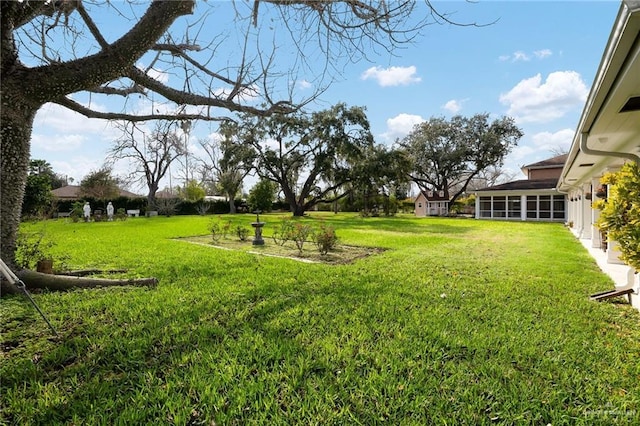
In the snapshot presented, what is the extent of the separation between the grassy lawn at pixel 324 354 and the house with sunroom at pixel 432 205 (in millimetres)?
28606

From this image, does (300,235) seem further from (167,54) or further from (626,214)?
(626,214)

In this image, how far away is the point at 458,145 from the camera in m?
32.5

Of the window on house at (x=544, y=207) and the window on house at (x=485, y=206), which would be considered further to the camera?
the window on house at (x=485, y=206)

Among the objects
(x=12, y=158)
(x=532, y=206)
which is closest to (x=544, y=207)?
(x=532, y=206)

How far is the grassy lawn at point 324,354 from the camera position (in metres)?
2.04

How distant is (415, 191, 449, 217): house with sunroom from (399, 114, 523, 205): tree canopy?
138cm

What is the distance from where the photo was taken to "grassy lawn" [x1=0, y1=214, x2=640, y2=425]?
204cm

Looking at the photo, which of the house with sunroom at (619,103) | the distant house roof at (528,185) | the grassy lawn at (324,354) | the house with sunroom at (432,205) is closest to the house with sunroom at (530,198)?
the distant house roof at (528,185)

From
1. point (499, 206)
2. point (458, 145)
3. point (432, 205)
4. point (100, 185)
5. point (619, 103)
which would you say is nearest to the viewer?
point (619, 103)

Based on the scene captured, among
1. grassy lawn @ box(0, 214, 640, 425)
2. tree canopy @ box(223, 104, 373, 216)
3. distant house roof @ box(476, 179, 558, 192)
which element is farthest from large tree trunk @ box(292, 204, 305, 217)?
grassy lawn @ box(0, 214, 640, 425)

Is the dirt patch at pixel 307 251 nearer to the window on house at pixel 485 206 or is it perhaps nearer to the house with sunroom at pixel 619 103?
the house with sunroom at pixel 619 103

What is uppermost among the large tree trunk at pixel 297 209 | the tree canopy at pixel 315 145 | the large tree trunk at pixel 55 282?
the tree canopy at pixel 315 145

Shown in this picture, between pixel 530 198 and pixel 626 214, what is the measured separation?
24.2 meters

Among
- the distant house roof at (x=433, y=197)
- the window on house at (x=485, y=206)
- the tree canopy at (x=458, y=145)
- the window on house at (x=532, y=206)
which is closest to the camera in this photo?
the window on house at (x=532, y=206)
